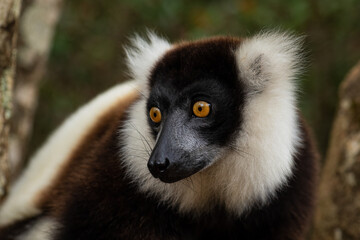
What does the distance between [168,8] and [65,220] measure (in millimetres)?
4063

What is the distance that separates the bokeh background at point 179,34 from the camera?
764 cm

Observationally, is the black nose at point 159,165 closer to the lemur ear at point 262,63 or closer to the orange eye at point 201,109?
the orange eye at point 201,109

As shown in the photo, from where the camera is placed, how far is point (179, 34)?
8.49m

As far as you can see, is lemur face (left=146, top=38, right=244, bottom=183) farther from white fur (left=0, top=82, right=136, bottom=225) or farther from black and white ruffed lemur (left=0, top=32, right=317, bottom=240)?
white fur (left=0, top=82, right=136, bottom=225)

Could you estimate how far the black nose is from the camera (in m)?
3.18

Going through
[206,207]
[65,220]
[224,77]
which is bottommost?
[65,220]

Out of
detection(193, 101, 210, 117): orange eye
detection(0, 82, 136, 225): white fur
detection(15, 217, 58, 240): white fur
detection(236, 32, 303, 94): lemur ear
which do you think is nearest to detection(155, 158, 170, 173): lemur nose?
detection(193, 101, 210, 117): orange eye

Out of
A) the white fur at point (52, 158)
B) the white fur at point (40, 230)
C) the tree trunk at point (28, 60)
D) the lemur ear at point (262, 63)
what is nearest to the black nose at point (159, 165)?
the lemur ear at point (262, 63)

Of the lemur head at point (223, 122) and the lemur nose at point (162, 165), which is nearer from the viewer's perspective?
the lemur nose at point (162, 165)

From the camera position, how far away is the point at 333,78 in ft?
28.0

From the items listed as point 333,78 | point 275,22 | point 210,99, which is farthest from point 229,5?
point 210,99

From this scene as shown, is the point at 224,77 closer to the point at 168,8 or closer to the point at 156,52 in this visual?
the point at 156,52

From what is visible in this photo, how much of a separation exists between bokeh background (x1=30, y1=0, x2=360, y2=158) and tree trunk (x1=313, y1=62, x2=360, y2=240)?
8.49 ft

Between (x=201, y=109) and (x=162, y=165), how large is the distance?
503mm
